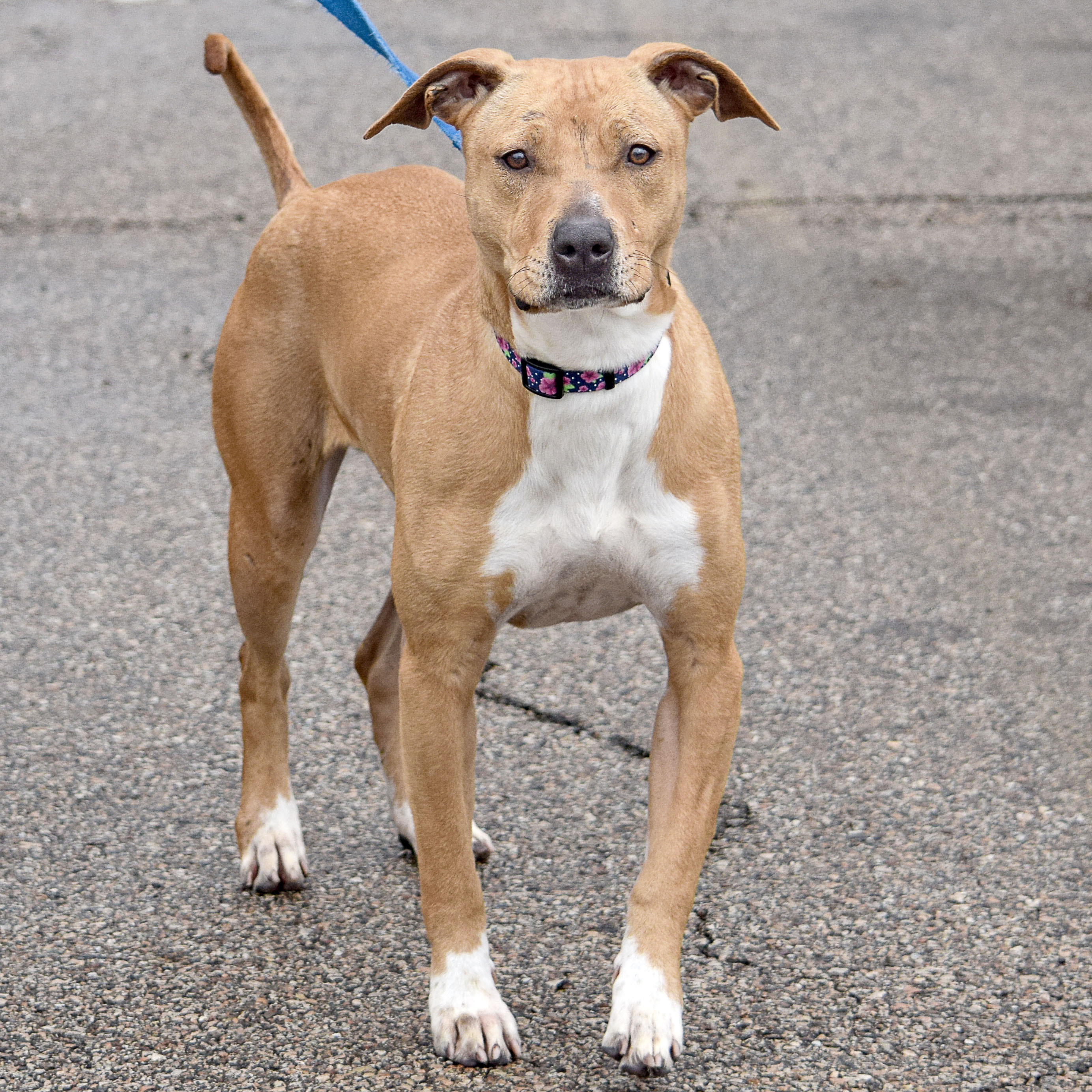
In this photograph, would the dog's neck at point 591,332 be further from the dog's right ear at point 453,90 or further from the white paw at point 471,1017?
the white paw at point 471,1017

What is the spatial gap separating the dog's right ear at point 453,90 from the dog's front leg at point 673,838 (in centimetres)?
112

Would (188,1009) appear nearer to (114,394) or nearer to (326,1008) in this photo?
(326,1008)

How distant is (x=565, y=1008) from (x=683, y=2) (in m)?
10.4

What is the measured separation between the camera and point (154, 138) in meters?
9.48

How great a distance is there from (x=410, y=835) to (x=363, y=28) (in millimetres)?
1989

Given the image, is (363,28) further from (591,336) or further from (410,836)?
(410,836)

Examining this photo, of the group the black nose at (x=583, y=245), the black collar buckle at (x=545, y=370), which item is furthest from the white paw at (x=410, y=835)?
the black nose at (x=583, y=245)

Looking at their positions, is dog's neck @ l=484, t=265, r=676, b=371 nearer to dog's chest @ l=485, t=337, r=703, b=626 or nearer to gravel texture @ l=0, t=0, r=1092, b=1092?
→ dog's chest @ l=485, t=337, r=703, b=626

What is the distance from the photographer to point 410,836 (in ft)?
12.1

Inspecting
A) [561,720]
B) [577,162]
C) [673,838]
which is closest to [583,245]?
[577,162]

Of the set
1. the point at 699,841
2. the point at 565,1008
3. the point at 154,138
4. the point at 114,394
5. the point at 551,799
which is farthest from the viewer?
the point at 154,138

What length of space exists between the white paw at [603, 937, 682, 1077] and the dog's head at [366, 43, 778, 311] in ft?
3.98

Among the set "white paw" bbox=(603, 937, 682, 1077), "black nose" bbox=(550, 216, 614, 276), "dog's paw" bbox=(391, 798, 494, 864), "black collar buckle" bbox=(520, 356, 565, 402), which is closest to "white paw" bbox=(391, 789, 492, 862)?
"dog's paw" bbox=(391, 798, 494, 864)

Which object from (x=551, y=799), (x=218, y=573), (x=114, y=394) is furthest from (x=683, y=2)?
(x=551, y=799)
